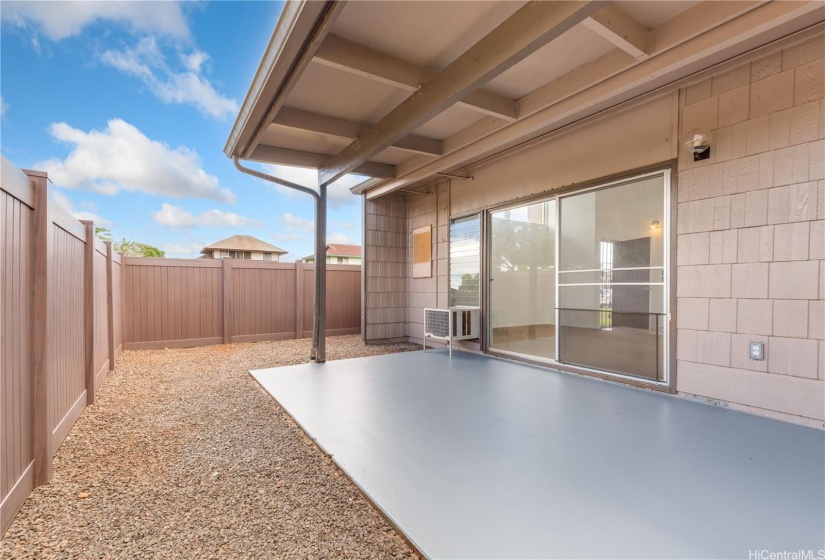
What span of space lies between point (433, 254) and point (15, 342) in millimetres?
5606

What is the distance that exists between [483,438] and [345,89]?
3424 millimetres

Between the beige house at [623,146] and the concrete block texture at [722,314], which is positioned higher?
the beige house at [623,146]

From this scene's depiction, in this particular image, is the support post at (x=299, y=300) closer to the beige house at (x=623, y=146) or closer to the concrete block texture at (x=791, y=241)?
the beige house at (x=623, y=146)

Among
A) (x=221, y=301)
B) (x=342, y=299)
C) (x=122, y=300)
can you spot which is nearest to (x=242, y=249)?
(x=342, y=299)

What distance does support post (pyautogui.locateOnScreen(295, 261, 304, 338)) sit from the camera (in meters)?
7.88

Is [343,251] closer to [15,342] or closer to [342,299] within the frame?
[342,299]

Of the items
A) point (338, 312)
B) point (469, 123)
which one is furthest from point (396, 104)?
point (338, 312)

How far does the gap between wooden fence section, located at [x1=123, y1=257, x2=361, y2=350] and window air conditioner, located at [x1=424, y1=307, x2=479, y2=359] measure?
11.1 ft

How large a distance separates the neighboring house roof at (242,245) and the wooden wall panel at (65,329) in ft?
81.8

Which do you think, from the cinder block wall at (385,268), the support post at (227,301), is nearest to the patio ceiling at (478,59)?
the cinder block wall at (385,268)

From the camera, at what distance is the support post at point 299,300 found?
7.88m

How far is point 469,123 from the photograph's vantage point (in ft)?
14.6

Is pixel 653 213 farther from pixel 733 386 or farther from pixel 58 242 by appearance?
pixel 58 242

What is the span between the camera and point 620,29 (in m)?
2.62
